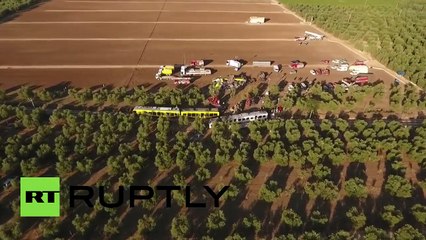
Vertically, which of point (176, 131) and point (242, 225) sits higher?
point (176, 131)

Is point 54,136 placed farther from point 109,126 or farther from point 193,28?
point 193,28

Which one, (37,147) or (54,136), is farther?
A: (54,136)

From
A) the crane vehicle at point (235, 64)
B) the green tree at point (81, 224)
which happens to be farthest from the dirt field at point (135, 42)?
the green tree at point (81, 224)

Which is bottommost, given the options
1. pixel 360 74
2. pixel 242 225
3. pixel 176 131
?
pixel 242 225

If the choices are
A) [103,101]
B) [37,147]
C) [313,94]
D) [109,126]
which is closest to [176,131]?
[109,126]

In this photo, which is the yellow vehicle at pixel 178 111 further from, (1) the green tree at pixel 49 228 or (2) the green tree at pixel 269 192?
(1) the green tree at pixel 49 228

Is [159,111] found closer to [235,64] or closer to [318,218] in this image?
[235,64]

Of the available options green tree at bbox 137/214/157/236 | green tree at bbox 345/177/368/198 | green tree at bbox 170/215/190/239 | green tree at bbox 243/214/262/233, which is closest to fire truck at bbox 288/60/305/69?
green tree at bbox 345/177/368/198

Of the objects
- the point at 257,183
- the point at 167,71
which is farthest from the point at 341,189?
the point at 167,71
